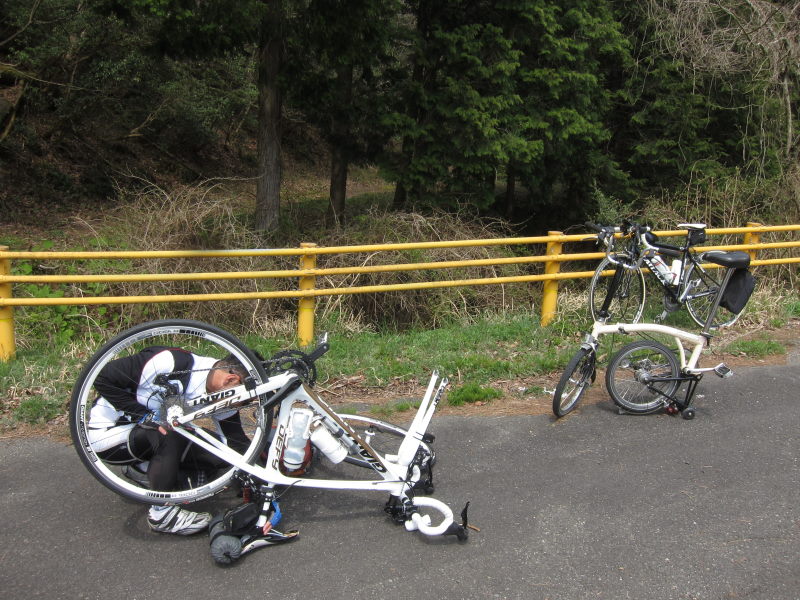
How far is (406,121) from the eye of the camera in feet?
39.6

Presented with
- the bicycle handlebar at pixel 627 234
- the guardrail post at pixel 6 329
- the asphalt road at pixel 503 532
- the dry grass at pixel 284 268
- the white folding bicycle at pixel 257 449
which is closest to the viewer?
the asphalt road at pixel 503 532

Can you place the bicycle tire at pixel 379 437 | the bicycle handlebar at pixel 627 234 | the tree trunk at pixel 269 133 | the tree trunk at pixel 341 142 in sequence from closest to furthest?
the bicycle tire at pixel 379 437, the bicycle handlebar at pixel 627 234, the tree trunk at pixel 269 133, the tree trunk at pixel 341 142

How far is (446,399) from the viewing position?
5.66 meters

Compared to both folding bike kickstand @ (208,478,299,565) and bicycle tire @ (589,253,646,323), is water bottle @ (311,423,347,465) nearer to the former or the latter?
folding bike kickstand @ (208,478,299,565)

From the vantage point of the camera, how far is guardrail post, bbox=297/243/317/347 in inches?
249

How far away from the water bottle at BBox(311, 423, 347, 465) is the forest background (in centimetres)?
308

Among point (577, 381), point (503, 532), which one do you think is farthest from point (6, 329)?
point (577, 381)

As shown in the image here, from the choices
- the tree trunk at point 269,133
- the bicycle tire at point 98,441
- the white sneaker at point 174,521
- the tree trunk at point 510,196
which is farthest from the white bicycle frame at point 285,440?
the tree trunk at point 510,196

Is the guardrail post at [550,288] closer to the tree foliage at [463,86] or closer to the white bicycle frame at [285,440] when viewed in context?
the white bicycle frame at [285,440]

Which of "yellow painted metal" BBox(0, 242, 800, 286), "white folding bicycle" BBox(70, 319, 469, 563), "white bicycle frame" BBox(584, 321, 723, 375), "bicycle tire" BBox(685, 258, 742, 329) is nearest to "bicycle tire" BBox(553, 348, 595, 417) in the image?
"white bicycle frame" BBox(584, 321, 723, 375)

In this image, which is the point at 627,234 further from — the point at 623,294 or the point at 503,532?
the point at 503,532

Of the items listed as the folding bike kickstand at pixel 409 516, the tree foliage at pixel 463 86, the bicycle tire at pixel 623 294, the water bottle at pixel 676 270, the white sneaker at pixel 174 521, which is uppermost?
the tree foliage at pixel 463 86

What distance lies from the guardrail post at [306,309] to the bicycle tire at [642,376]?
2614 mm

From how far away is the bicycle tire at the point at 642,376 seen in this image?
5336 mm
